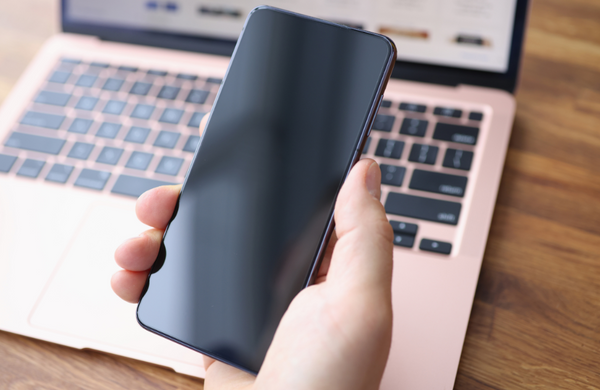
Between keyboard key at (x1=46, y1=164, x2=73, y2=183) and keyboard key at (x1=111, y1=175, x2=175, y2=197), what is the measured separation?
6 cm

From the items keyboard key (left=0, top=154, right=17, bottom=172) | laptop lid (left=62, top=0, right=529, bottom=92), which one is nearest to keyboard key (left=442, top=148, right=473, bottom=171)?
laptop lid (left=62, top=0, right=529, bottom=92)

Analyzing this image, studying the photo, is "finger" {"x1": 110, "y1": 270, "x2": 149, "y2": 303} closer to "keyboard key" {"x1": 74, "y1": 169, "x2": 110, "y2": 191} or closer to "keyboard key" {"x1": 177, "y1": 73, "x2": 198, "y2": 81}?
"keyboard key" {"x1": 74, "y1": 169, "x2": 110, "y2": 191}

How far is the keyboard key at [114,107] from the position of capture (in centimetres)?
59

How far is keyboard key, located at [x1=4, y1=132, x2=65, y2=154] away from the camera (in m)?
0.56

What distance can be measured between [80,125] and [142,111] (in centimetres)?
7

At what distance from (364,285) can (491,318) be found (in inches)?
6.9

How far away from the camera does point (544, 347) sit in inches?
16.4

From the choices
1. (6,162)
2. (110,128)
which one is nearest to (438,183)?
(110,128)

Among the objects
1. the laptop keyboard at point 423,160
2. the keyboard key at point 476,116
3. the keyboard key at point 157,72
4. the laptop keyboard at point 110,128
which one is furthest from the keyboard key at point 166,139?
the keyboard key at point 476,116

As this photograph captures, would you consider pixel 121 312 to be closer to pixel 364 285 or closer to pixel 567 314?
pixel 364 285

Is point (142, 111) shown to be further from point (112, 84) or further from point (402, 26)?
point (402, 26)

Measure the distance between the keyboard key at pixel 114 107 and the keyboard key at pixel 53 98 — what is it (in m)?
0.06

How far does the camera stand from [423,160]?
0.51m

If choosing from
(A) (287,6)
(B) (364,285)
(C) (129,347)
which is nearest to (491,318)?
(B) (364,285)
